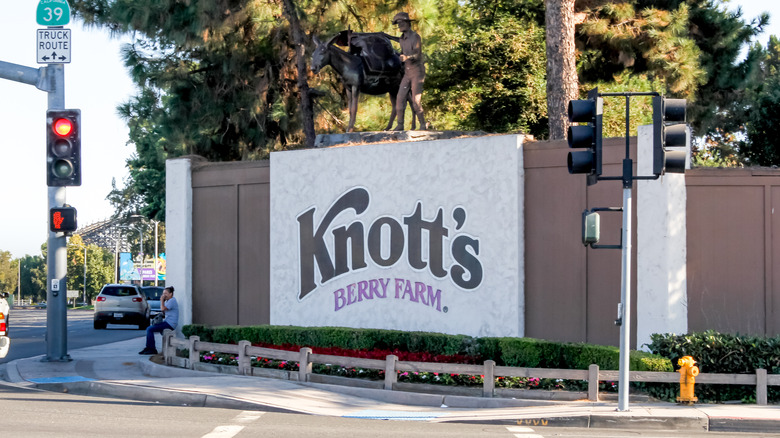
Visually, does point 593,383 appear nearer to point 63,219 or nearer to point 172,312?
point 172,312

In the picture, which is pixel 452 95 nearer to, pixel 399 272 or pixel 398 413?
pixel 399 272

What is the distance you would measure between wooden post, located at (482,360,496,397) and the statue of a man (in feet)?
24.3

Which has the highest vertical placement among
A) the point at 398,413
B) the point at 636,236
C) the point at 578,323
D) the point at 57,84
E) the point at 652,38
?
the point at 652,38

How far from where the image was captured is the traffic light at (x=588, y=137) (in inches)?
521

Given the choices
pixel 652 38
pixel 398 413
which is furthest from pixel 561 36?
pixel 398 413

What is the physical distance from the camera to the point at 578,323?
17.2 metres

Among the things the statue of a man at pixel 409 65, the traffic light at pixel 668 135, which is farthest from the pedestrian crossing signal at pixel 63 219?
the traffic light at pixel 668 135

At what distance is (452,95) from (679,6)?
733cm

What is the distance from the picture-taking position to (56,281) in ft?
65.6

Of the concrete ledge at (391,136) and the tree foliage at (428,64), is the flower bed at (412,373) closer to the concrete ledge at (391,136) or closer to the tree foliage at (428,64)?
the concrete ledge at (391,136)

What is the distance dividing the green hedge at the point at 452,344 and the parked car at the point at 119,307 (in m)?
17.7

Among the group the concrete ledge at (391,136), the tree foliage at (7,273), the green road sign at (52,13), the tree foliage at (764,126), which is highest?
the green road sign at (52,13)

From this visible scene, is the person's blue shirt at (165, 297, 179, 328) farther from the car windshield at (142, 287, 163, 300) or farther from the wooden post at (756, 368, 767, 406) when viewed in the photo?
the car windshield at (142, 287, 163, 300)

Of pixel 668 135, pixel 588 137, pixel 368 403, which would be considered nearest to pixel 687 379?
pixel 668 135
